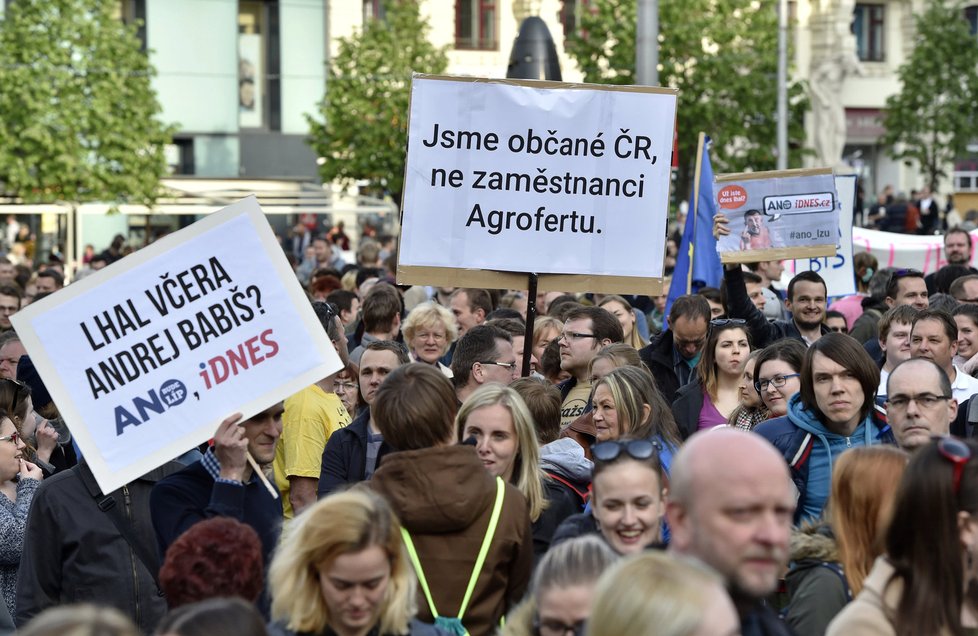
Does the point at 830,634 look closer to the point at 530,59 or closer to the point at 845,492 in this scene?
the point at 845,492

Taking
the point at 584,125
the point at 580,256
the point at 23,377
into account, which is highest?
the point at 584,125

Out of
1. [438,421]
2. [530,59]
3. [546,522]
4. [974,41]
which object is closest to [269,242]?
[438,421]

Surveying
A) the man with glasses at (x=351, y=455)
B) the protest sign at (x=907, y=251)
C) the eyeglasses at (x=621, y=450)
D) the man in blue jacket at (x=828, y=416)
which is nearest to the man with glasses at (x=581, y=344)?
the man in blue jacket at (x=828, y=416)

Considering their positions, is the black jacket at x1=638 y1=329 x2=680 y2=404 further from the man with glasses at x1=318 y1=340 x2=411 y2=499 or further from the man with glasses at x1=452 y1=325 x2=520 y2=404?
the man with glasses at x1=318 y1=340 x2=411 y2=499

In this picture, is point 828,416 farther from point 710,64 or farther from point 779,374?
point 710,64

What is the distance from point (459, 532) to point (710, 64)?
31148mm

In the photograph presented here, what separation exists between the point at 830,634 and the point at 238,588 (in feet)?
5.02

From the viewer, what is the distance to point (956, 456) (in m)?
3.94

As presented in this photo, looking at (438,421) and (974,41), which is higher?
(974,41)

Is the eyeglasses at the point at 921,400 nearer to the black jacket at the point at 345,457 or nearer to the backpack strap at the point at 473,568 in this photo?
the backpack strap at the point at 473,568

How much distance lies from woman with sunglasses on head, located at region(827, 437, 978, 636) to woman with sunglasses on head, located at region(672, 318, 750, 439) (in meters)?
4.31

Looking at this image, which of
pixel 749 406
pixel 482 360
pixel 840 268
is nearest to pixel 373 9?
pixel 840 268

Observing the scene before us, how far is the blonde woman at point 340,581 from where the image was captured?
4062 millimetres

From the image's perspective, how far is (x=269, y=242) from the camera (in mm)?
5574
